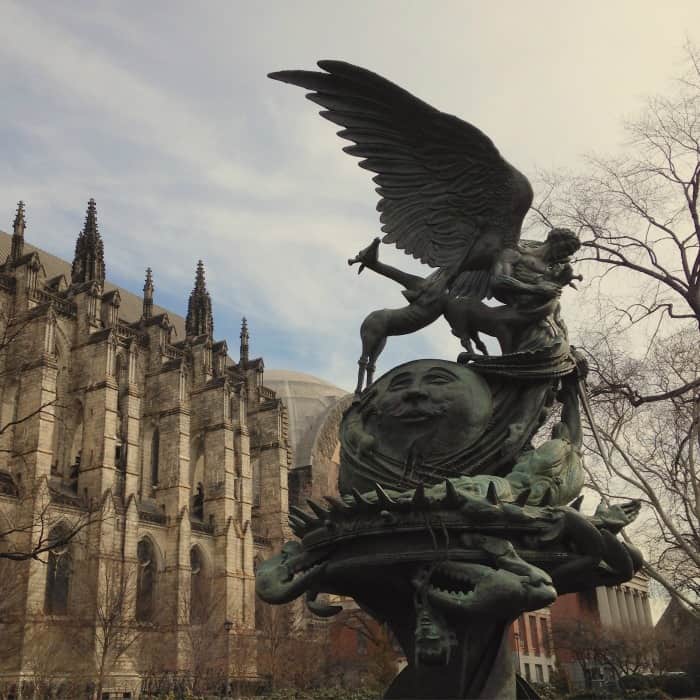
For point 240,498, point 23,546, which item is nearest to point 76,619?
point 23,546

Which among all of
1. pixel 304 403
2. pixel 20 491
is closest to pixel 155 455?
pixel 20 491

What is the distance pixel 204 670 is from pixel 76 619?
21.5ft

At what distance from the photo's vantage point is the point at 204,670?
114ft

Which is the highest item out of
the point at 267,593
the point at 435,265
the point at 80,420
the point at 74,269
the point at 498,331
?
the point at 74,269

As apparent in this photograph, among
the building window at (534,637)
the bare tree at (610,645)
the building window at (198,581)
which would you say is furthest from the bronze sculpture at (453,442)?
the building window at (534,637)

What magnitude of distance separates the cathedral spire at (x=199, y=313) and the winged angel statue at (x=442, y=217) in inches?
1910

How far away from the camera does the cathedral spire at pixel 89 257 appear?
44750mm

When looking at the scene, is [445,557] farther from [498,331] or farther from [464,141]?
[464,141]

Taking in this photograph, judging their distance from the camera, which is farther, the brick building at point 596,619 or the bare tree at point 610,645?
the brick building at point 596,619

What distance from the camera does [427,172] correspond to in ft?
21.1

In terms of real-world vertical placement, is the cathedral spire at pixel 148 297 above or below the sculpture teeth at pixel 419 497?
above

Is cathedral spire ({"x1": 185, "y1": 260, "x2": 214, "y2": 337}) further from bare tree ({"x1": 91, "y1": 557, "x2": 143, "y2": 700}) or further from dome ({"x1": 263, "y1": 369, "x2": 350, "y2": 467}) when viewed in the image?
bare tree ({"x1": 91, "y1": 557, "x2": 143, "y2": 700})

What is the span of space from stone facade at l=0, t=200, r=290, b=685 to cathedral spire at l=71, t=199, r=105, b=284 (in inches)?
3.2

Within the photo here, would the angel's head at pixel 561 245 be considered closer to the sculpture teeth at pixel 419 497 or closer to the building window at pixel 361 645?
the sculpture teeth at pixel 419 497
